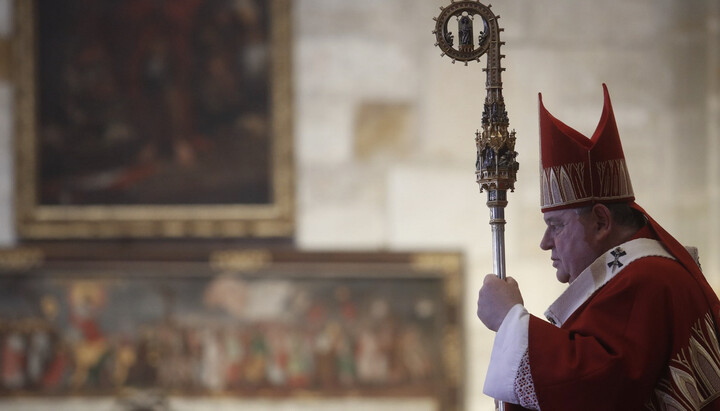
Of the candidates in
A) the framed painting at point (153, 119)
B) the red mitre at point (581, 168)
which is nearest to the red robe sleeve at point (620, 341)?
the red mitre at point (581, 168)

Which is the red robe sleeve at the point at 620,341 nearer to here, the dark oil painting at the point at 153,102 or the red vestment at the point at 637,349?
the red vestment at the point at 637,349

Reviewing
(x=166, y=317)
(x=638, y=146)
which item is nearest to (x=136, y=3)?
(x=166, y=317)

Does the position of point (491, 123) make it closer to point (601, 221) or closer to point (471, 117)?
point (601, 221)

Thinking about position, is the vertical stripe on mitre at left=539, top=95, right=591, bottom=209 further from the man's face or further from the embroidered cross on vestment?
the embroidered cross on vestment

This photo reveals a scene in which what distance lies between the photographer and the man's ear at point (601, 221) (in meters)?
2.99

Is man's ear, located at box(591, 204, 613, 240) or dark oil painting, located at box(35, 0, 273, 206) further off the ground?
dark oil painting, located at box(35, 0, 273, 206)

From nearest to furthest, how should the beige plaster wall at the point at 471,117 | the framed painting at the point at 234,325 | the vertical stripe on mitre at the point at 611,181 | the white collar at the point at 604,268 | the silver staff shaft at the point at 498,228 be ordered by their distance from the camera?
the white collar at the point at 604,268
the vertical stripe on mitre at the point at 611,181
the silver staff shaft at the point at 498,228
the framed painting at the point at 234,325
the beige plaster wall at the point at 471,117

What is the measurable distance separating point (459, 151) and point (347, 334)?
1.57 metres

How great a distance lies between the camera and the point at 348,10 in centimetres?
728

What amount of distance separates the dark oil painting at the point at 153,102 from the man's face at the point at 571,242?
430 centimetres

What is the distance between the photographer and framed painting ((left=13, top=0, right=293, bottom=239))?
282 inches

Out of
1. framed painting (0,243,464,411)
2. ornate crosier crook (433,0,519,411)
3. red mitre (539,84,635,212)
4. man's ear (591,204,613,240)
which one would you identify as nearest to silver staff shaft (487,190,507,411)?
ornate crosier crook (433,0,519,411)

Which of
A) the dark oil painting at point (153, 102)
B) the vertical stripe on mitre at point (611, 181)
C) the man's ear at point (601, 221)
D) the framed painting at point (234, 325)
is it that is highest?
the dark oil painting at point (153, 102)

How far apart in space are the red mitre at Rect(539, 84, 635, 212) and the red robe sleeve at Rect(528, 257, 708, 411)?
268mm
